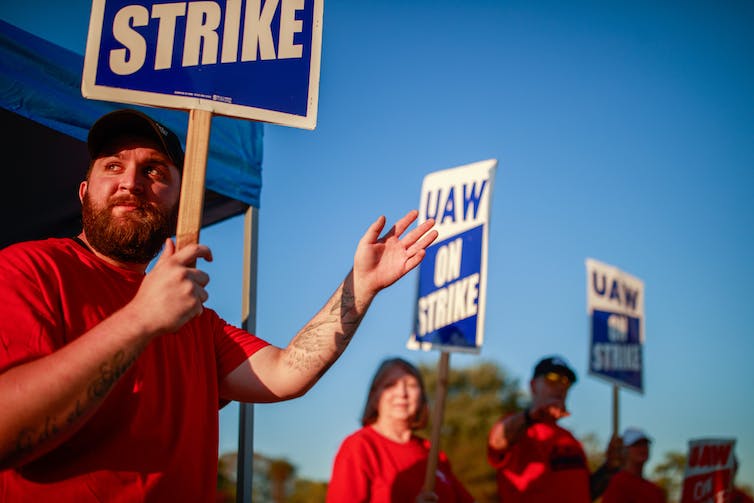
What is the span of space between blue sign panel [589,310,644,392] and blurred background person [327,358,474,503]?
2.64 metres

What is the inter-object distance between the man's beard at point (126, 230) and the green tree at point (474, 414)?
77.9ft

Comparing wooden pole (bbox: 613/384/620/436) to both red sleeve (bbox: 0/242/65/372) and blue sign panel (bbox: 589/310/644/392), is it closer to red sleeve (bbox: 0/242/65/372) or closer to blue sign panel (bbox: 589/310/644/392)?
blue sign panel (bbox: 589/310/644/392)

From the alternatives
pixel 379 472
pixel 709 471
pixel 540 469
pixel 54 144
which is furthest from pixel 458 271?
pixel 709 471

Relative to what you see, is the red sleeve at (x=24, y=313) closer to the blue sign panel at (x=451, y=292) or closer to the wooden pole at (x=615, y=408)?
the blue sign panel at (x=451, y=292)

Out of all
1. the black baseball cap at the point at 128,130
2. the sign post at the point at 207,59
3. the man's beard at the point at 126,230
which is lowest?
the man's beard at the point at 126,230

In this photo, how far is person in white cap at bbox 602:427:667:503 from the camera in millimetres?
5461

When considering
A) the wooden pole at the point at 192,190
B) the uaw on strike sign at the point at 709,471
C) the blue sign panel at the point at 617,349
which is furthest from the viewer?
the blue sign panel at the point at 617,349

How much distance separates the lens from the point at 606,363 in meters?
6.36

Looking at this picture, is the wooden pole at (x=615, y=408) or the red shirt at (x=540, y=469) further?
the wooden pole at (x=615, y=408)

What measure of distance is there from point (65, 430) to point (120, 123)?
102 cm

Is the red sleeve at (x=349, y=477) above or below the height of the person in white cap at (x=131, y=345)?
below

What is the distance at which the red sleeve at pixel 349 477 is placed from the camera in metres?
3.44

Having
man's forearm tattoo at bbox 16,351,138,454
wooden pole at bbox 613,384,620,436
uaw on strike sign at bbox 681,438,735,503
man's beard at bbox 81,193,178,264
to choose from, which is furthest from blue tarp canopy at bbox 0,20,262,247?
uaw on strike sign at bbox 681,438,735,503

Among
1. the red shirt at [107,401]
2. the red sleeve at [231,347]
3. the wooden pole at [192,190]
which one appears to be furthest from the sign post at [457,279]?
the wooden pole at [192,190]
